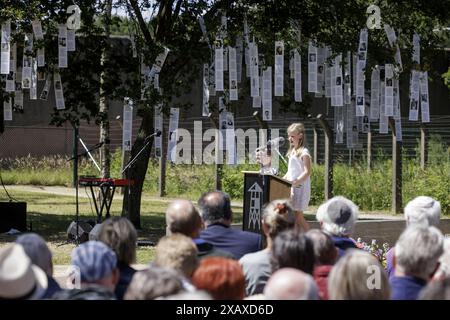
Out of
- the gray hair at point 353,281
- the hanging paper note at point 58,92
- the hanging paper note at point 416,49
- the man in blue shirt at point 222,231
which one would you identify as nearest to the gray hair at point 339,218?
the man in blue shirt at point 222,231

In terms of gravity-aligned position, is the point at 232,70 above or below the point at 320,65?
below

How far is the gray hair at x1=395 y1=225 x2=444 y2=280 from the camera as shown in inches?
204

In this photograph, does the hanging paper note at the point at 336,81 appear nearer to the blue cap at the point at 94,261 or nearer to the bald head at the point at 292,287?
the blue cap at the point at 94,261

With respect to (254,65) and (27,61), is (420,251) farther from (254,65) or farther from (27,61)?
(27,61)

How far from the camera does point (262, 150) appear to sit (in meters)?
11.3

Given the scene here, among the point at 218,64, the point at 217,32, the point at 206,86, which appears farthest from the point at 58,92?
the point at 217,32

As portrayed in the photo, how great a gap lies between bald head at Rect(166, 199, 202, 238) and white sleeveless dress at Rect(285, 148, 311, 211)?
4.57m

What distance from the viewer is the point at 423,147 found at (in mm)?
19094

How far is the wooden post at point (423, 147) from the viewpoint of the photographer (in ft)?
61.6

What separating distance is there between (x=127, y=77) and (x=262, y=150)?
162 inches

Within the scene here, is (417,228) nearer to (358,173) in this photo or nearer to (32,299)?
(32,299)

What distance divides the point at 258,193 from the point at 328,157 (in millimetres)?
8367

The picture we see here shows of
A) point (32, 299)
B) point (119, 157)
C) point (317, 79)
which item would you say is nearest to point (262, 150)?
point (317, 79)

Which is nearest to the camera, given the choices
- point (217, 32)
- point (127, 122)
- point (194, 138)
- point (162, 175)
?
point (217, 32)
